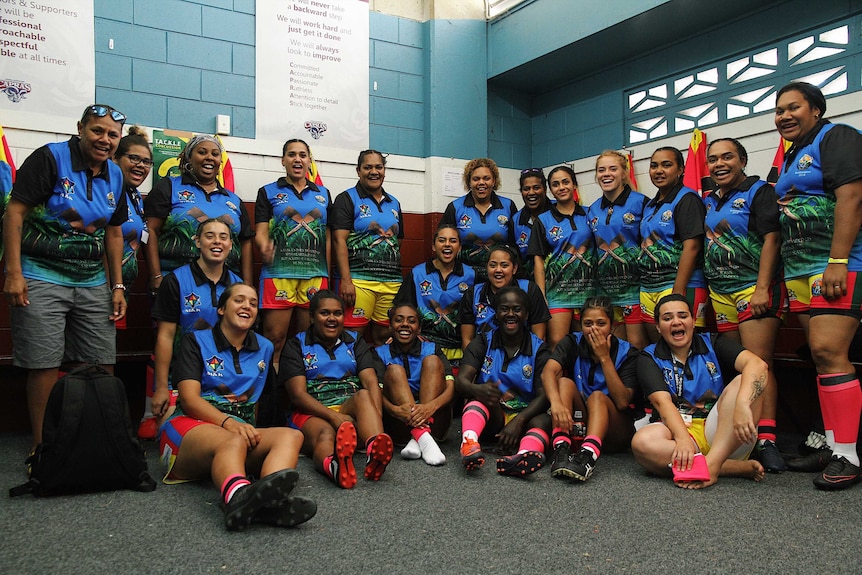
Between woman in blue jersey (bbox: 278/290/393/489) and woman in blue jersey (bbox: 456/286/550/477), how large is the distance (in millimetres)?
462

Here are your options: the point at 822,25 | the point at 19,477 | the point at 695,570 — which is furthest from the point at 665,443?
the point at 822,25

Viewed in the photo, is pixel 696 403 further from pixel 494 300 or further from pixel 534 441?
pixel 494 300

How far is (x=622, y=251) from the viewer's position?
3.70m

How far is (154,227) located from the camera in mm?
3465

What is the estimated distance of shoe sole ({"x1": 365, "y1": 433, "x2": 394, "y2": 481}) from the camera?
8.23 ft

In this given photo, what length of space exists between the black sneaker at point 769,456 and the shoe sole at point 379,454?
1.67 meters

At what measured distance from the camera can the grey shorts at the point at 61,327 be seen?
262 centimetres

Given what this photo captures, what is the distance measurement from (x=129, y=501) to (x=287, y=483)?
29.8 inches

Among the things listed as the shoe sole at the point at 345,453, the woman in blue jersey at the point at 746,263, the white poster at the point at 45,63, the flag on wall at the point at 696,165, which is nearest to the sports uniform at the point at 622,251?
the woman in blue jersey at the point at 746,263

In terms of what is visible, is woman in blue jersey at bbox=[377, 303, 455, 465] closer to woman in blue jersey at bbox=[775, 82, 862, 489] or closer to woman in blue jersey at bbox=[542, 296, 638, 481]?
woman in blue jersey at bbox=[542, 296, 638, 481]

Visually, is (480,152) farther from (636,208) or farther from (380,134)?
(636,208)

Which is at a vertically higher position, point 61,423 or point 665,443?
point 61,423

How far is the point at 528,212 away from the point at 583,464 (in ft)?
6.37

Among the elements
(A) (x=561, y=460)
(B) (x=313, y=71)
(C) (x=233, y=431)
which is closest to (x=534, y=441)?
(A) (x=561, y=460)
